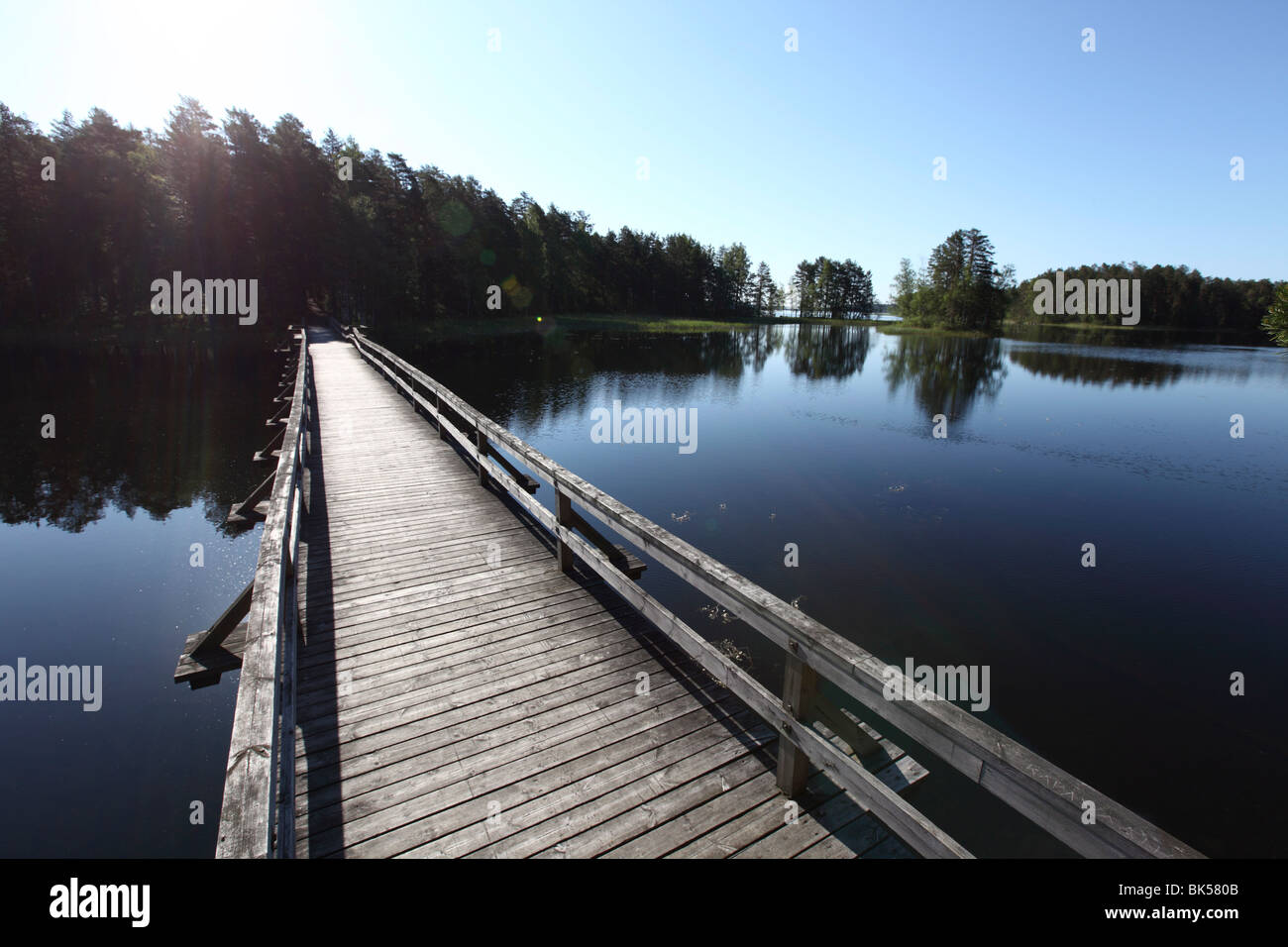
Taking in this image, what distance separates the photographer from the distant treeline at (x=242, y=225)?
3656cm

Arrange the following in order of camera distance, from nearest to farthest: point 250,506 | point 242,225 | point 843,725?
point 843,725 → point 250,506 → point 242,225

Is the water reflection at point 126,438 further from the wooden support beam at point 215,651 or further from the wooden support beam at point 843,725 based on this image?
the wooden support beam at point 843,725

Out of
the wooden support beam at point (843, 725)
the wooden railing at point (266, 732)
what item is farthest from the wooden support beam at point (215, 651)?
the wooden support beam at point (843, 725)

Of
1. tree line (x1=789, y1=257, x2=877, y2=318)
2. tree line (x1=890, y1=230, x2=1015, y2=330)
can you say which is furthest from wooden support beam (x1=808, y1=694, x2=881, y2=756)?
tree line (x1=789, y1=257, x2=877, y2=318)

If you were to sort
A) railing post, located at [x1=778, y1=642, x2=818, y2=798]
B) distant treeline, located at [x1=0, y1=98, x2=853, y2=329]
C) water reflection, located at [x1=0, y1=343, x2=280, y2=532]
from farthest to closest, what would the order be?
1. distant treeline, located at [x1=0, y1=98, x2=853, y2=329]
2. water reflection, located at [x1=0, y1=343, x2=280, y2=532]
3. railing post, located at [x1=778, y1=642, x2=818, y2=798]

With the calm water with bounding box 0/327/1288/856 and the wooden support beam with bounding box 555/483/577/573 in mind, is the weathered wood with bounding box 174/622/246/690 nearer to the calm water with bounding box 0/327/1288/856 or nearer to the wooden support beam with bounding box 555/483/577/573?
the calm water with bounding box 0/327/1288/856

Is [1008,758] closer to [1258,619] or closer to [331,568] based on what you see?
[331,568]

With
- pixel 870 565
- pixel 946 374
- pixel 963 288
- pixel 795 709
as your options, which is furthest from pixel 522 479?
pixel 963 288

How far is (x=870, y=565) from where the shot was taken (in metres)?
10.9

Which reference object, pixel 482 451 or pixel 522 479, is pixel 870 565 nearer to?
pixel 522 479

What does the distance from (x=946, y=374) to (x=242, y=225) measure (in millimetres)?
53042

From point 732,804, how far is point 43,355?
156 feet

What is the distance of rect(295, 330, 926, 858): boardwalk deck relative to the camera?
2992 millimetres

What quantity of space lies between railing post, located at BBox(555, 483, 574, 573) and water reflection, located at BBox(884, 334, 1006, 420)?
2340 centimetres
